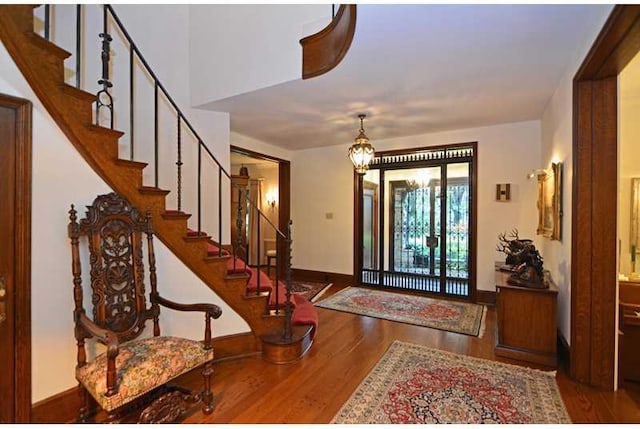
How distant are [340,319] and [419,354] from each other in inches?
46.8

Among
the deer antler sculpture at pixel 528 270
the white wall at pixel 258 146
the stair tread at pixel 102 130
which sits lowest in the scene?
the deer antler sculpture at pixel 528 270

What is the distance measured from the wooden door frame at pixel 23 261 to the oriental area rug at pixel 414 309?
10.4 feet

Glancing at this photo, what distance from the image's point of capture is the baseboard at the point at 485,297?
4.55m

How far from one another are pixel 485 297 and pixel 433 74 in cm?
339

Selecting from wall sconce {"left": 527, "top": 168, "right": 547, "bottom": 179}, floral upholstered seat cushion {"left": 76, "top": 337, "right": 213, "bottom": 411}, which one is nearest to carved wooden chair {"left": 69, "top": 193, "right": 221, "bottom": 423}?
floral upholstered seat cushion {"left": 76, "top": 337, "right": 213, "bottom": 411}

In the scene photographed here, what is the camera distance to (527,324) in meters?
2.79

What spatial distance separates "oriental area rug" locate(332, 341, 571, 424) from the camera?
6.50ft

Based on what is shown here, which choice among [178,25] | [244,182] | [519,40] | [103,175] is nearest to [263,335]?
[103,175]

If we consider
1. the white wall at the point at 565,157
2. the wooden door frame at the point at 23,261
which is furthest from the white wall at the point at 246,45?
the white wall at the point at 565,157

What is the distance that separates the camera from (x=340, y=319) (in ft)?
12.7

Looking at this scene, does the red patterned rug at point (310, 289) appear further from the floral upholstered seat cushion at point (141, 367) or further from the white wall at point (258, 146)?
the floral upholstered seat cushion at point (141, 367)

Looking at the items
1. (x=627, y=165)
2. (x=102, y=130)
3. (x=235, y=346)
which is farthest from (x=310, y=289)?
(x=627, y=165)

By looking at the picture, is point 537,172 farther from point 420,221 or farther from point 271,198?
point 271,198

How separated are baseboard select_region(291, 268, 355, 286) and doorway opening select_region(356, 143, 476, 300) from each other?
265mm
